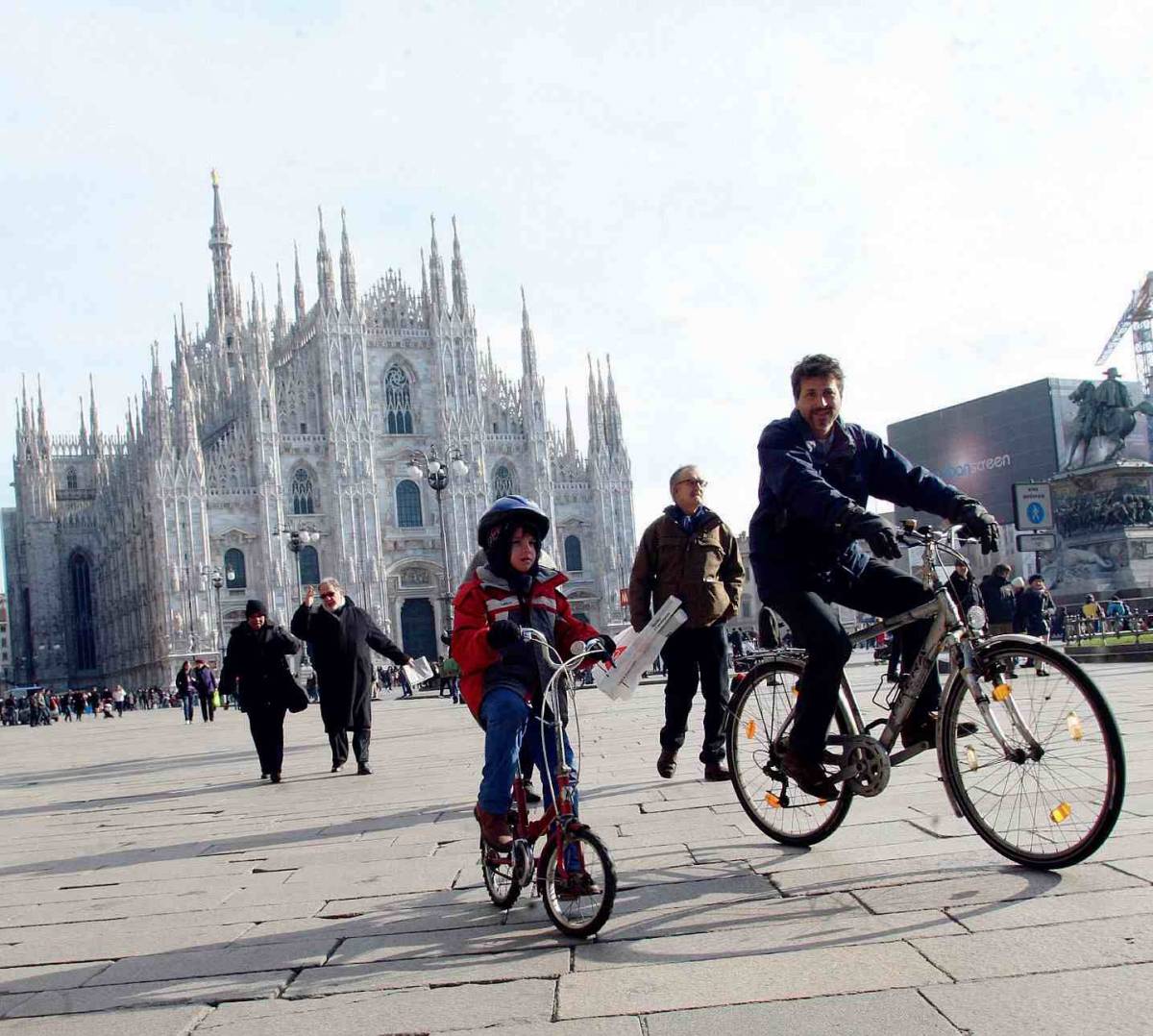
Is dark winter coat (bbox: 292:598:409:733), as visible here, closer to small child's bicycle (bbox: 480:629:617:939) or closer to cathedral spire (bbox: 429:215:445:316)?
small child's bicycle (bbox: 480:629:617:939)

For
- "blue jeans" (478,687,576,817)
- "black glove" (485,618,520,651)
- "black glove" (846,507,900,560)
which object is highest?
"black glove" (846,507,900,560)

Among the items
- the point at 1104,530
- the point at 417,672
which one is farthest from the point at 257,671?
the point at 1104,530

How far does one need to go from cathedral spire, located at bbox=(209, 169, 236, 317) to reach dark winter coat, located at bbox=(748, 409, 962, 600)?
241 ft

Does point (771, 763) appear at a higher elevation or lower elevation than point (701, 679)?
lower

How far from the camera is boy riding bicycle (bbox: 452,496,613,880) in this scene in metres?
4.04

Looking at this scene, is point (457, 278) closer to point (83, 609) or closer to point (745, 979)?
point (83, 609)

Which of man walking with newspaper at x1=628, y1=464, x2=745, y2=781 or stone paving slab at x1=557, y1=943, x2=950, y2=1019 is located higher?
man walking with newspaper at x1=628, y1=464, x2=745, y2=781

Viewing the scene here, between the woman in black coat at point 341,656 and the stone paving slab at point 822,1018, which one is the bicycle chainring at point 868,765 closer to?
the stone paving slab at point 822,1018

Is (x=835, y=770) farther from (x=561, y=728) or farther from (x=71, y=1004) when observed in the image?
(x=71, y=1004)

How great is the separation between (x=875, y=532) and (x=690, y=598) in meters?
3.04

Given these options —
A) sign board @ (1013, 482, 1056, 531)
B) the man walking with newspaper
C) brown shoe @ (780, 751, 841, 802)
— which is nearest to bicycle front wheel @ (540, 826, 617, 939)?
brown shoe @ (780, 751, 841, 802)

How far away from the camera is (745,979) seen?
3.08 meters

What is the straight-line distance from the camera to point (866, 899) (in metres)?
3.74

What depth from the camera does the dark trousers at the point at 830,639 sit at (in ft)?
14.1
